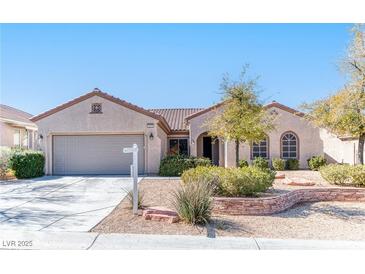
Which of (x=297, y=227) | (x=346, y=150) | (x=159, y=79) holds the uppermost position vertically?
(x=159, y=79)

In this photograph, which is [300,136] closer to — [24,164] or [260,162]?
[260,162]

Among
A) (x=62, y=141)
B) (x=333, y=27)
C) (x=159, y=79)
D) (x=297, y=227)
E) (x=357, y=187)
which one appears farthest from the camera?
(x=62, y=141)

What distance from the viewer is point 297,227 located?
328 inches

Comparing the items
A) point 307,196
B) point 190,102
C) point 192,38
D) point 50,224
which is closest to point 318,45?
point 192,38

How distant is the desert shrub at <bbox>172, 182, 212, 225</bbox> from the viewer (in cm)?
793

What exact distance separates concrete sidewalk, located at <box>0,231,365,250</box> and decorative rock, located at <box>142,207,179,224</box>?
0.97 meters

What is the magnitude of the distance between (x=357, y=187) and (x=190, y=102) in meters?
18.4

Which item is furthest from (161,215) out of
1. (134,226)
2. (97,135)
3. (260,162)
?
(260,162)

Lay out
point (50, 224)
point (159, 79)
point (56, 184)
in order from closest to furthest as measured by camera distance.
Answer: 1. point (50, 224)
2. point (56, 184)
3. point (159, 79)

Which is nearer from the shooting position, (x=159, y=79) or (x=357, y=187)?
(x=357, y=187)

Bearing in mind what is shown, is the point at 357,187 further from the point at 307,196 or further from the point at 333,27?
the point at 333,27

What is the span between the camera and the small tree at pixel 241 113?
11992mm

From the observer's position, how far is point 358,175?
12.3 meters

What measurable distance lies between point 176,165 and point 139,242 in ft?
35.6
